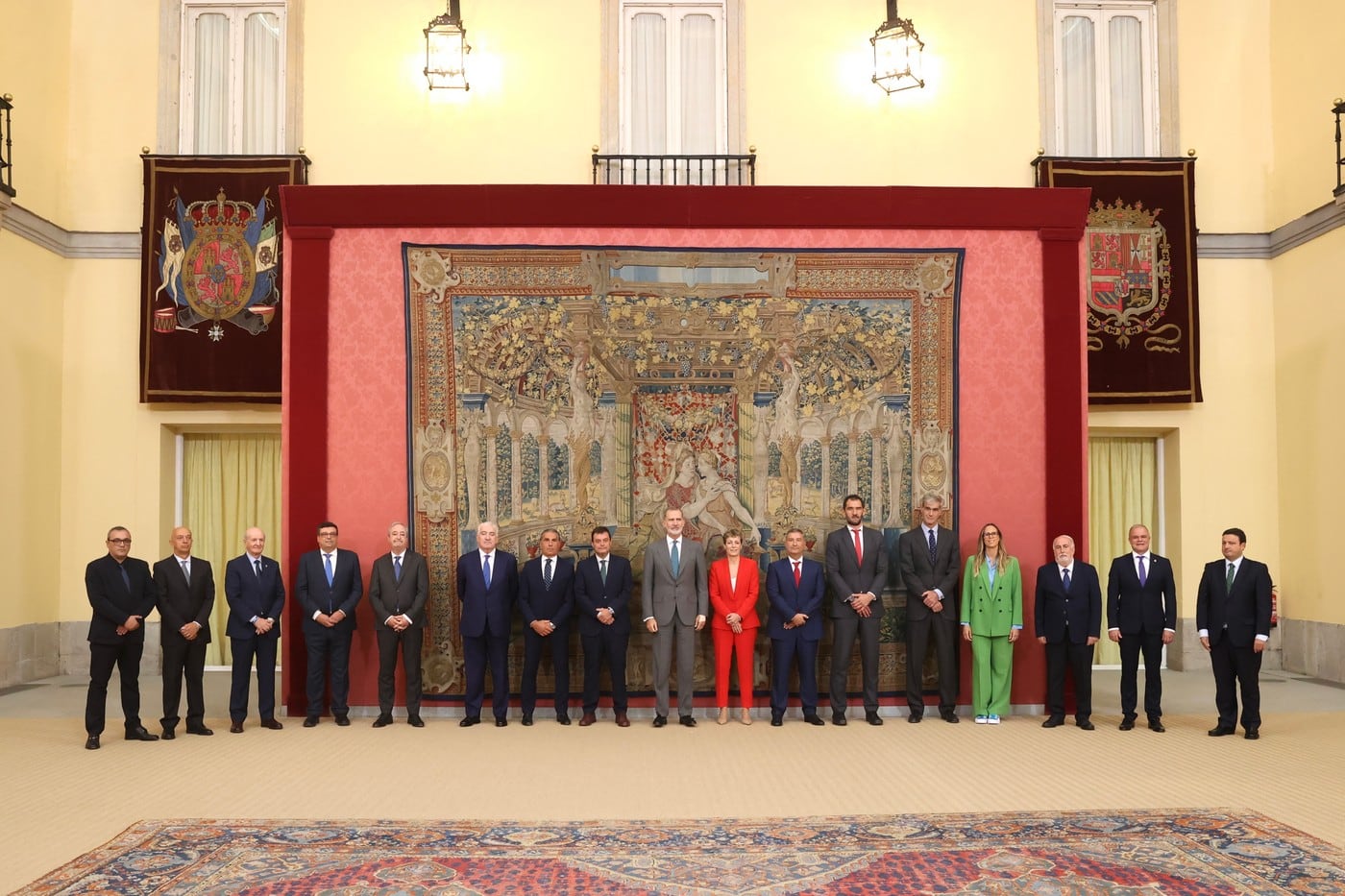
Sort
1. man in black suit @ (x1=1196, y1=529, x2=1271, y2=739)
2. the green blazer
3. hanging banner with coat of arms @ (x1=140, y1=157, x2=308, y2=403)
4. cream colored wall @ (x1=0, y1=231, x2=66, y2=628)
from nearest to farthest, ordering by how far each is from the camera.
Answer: man in black suit @ (x1=1196, y1=529, x2=1271, y2=739) → the green blazer → cream colored wall @ (x1=0, y1=231, x2=66, y2=628) → hanging banner with coat of arms @ (x1=140, y1=157, x2=308, y2=403)

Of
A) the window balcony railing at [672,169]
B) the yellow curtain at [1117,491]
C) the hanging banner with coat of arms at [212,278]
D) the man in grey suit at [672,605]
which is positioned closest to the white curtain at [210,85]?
the hanging banner with coat of arms at [212,278]

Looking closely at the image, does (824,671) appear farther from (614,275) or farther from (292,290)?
(292,290)

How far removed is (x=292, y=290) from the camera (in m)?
7.89

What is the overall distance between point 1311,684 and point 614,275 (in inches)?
258

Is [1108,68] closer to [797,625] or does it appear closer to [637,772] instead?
[797,625]

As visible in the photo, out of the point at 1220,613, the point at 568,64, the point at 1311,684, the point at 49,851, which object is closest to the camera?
the point at 49,851

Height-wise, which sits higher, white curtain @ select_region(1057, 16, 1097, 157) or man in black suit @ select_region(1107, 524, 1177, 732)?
white curtain @ select_region(1057, 16, 1097, 157)

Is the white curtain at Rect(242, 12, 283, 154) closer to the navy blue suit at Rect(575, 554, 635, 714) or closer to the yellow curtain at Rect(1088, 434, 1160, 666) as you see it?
the navy blue suit at Rect(575, 554, 635, 714)

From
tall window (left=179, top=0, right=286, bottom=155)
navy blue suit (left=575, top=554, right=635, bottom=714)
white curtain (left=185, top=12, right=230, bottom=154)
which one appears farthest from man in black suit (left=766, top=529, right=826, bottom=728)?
white curtain (left=185, top=12, right=230, bottom=154)

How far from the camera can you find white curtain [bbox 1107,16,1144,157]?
10.8m

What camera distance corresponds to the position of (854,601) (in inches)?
299

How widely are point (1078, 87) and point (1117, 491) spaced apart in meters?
3.78

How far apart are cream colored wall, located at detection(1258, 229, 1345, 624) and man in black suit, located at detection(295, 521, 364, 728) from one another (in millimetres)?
7914

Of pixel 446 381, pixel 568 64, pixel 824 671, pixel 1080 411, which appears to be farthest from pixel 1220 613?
pixel 568 64
